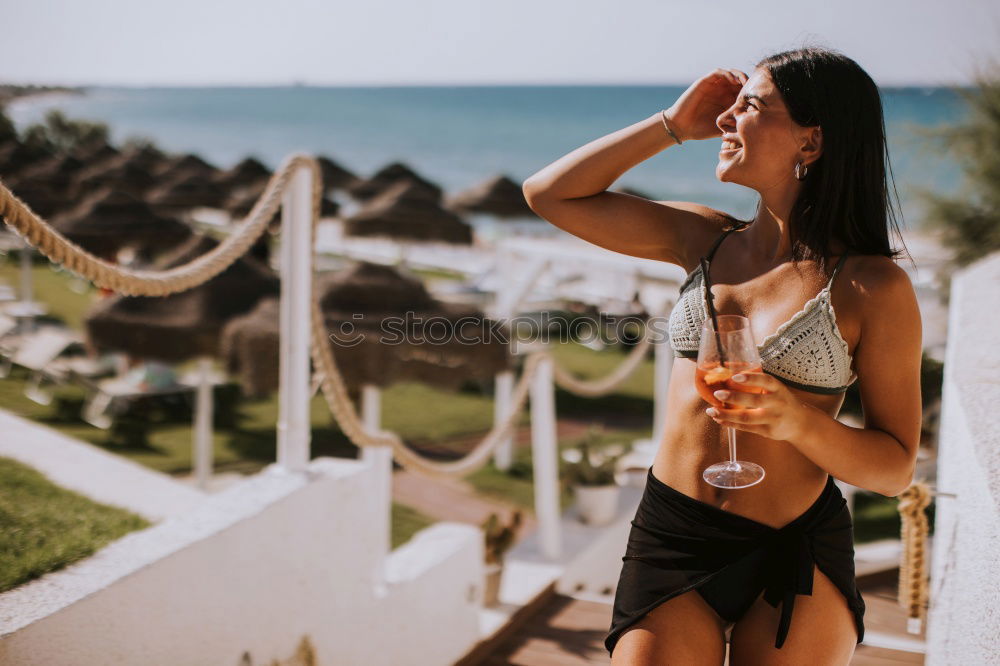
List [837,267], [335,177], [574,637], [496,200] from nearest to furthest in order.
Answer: [837,267] → [574,637] → [496,200] → [335,177]

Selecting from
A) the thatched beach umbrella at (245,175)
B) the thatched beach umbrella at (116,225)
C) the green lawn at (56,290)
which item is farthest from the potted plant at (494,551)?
the thatched beach umbrella at (245,175)

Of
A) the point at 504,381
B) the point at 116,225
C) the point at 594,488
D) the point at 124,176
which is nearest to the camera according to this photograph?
the point at 594,488

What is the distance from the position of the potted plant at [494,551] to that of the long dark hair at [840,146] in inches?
132

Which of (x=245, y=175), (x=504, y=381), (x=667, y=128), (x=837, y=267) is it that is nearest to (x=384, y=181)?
(x=245, y=175)

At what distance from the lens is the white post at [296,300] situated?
117 inches

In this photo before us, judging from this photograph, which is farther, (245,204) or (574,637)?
(245,204)

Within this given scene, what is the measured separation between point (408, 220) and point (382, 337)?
5642mm

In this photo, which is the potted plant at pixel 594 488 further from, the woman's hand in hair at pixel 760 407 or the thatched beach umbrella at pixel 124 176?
the thatched beach umbrella at pixel 124 176

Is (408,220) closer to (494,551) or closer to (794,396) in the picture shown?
(494,551)

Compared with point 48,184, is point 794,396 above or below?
below

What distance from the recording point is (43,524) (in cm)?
241

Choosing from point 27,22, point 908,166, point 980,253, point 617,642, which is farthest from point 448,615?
point 27,22

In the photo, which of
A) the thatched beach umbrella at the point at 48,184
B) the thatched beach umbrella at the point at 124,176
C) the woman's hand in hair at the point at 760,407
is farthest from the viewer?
the thatched beach umbrella at the point at 124,176

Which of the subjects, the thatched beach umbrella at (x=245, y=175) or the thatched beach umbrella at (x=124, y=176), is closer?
the thatched beach umbrella at (x=124, y=176)
